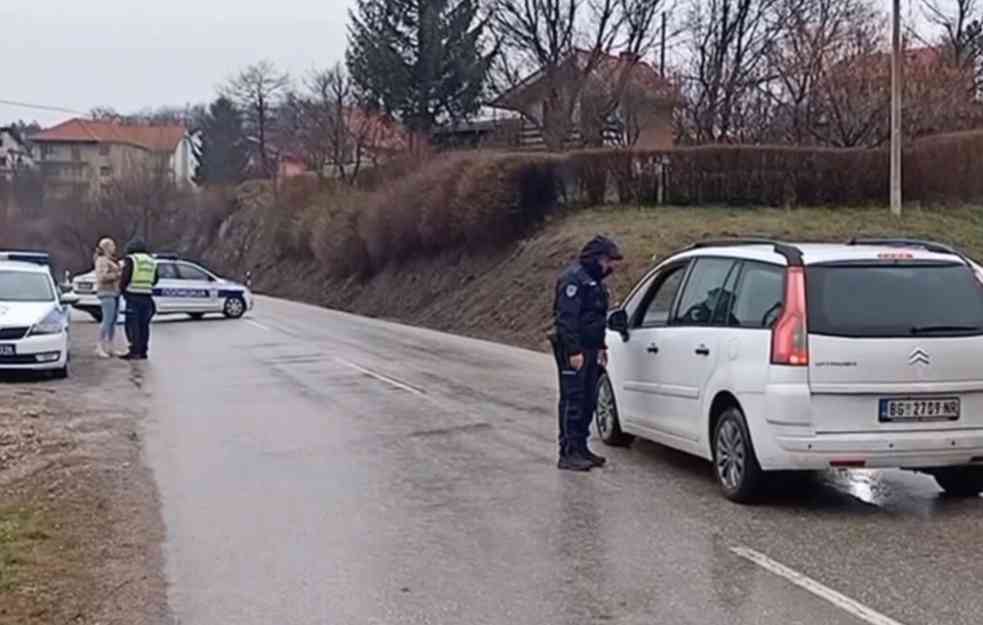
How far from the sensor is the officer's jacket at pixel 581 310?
33.2ft

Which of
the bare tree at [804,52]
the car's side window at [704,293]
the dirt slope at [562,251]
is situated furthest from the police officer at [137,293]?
the bare tree at [804,52]

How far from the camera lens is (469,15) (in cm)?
5303

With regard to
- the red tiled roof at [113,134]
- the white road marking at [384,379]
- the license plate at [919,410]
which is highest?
the red tiled roof at [113,134]

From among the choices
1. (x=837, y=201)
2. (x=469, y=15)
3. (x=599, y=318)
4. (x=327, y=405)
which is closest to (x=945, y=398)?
(x=599, y=318)

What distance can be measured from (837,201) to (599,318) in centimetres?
2272

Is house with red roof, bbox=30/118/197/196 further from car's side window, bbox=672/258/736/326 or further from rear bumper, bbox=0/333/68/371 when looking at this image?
car's side window, bbox=672/258/736/326

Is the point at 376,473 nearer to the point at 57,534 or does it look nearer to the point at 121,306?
the point at 57,534

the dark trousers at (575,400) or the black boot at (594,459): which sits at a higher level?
the dark trousers at (575,400)

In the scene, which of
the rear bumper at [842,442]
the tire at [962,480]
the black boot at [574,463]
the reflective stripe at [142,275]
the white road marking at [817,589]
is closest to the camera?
the white road marking at [817,589]

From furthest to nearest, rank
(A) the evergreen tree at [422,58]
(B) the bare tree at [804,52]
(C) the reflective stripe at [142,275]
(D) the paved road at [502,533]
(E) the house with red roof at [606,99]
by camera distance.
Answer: (A) the evergreen tree at [422,58] < (E) the house with red roof at [606,99] < (B) the bare tree at [804,52] < (C) the reflective stripe at [142,275] < (D) the paved road at [502,533]

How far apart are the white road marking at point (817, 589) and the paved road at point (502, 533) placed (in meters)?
0.02

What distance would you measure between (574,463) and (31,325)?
9730mm

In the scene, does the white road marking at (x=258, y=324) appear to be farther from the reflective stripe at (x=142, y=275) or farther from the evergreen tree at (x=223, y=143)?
the evergreen tree at (x=223, y=143)

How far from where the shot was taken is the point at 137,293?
808 inches
